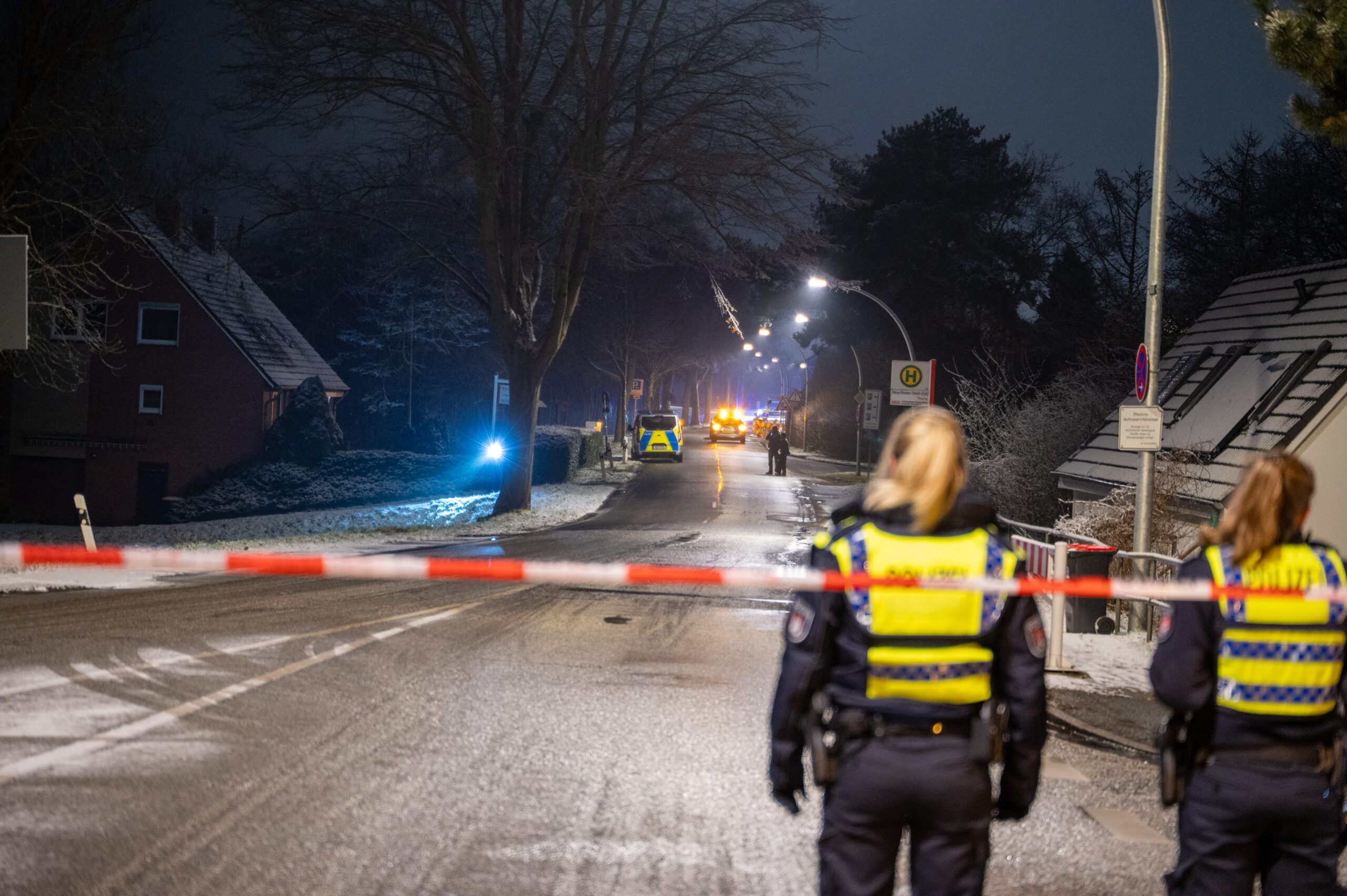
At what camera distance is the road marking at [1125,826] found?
5.41 metres

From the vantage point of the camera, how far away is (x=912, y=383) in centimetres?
2686

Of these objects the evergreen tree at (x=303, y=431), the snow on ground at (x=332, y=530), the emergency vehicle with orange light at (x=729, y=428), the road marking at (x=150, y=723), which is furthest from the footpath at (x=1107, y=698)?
the emergency vehicle with orange light at (x=729, y=428)

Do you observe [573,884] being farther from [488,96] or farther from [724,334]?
[724,334]

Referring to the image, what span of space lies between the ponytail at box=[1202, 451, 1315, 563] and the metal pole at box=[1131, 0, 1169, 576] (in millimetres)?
9192

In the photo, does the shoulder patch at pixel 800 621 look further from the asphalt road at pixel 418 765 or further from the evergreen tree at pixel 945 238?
the evergreen tree at pixel 945 238

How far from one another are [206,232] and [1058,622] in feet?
136

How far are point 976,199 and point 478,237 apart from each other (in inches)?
1090

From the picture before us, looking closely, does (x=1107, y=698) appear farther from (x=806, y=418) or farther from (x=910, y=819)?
(x=806, y=418)

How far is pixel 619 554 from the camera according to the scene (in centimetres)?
1852

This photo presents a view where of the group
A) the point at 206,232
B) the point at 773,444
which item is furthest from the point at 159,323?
the point at 773,444

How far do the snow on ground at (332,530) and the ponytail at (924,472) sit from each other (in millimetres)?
11925

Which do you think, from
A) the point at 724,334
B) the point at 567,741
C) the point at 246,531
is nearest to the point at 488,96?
the point at 246,531

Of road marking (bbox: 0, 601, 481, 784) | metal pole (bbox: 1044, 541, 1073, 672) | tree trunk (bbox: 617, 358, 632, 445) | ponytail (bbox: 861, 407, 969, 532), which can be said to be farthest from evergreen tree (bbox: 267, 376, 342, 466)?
ponytail (bbox: 861, 407, 969, 532)

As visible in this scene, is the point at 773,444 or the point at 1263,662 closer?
the point at 1263,662
